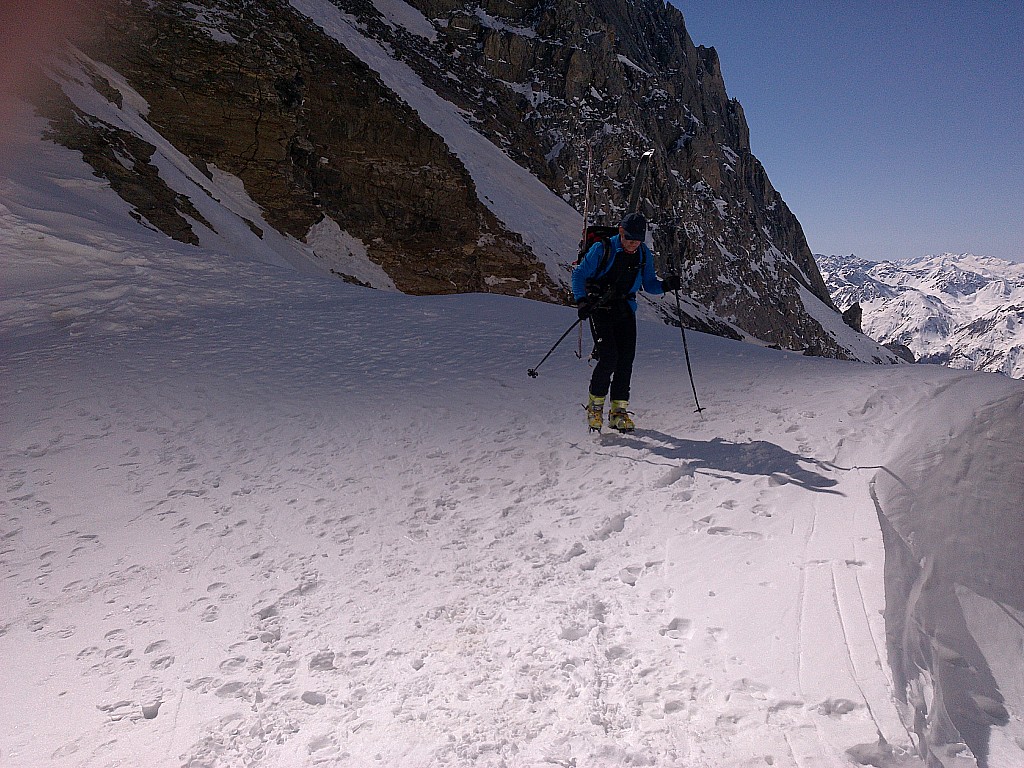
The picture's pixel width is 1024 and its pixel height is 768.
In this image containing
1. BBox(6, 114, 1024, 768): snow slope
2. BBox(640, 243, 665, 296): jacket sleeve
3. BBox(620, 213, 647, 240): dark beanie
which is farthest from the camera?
BBox(640, 243, 665, 296): jacket sleeve

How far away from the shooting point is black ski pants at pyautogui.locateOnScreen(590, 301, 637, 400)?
19.5 ft

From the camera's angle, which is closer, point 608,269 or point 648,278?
point 608,269

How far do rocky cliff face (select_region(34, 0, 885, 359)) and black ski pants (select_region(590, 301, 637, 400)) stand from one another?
13541 millimetres

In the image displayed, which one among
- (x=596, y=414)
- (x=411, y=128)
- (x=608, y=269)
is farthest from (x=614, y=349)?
(x=411, y=128)

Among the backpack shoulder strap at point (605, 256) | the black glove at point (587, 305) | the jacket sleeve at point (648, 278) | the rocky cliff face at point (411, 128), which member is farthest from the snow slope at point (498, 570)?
the rocky cliff face at point (411, 128)

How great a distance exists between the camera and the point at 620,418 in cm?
595

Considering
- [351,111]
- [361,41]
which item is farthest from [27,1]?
[361,41]

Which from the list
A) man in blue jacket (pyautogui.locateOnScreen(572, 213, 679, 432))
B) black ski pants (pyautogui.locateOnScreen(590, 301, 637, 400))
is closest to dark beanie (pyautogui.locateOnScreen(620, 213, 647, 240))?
man in blue jacket (pyautogui.locateOnScreen(572, 213, 679, 432))

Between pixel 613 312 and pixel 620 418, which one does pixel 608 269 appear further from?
pixel 620 418

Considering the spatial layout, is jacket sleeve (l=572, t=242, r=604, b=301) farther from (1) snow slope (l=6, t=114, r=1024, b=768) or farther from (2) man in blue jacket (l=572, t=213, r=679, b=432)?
(1) snow slope (l=6, t=114, r=1024, b=768)

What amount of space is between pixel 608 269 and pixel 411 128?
3290 centimetres

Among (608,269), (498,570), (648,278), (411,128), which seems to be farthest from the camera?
(411,128)

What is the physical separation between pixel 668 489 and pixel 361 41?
150ft

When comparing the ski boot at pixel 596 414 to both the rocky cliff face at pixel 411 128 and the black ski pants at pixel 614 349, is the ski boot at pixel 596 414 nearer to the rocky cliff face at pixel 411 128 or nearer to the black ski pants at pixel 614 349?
the black ski pants at pixel 614 349
